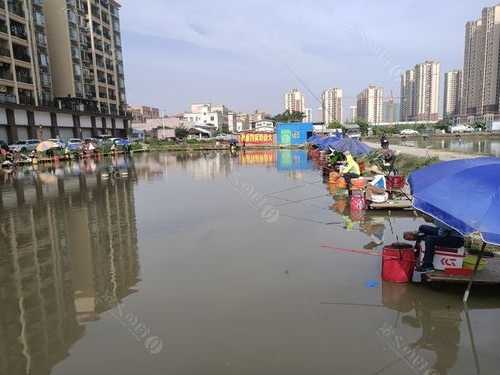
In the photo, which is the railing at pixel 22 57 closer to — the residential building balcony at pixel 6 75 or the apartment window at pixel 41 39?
the residential building balcony at pixel 6 75

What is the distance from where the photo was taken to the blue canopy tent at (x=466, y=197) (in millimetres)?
4402

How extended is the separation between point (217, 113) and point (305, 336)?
405ft

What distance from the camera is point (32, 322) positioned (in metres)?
5.25

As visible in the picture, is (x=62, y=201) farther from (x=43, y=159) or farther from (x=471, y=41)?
(x=471, y=41)

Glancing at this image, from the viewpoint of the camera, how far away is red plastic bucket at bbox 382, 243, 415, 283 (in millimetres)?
5914

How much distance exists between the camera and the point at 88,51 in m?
59.3

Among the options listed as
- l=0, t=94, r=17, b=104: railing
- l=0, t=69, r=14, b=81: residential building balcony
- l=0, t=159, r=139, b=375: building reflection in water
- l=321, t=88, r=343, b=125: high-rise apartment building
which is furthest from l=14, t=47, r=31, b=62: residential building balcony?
l=321, t=88, r=343, b=125: high-rise apartment building

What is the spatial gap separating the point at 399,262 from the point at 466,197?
5.33ft

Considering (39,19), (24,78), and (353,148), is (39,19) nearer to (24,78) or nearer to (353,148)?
(24,78)

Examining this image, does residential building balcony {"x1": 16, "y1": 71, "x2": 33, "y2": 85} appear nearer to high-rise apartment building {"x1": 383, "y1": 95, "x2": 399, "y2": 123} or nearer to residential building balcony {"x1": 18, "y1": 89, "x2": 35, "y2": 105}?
residential building balcony {"x1": 18, "y1": 89, "x2": 35, "y2": 105}

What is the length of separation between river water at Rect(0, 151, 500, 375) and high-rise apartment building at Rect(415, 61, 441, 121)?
6914cm

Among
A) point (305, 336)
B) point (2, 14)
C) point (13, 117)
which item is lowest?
point (305, 336)

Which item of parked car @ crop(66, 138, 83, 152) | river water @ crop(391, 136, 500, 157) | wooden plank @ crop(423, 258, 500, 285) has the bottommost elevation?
river water @ crop(391, 136, 500, 157)

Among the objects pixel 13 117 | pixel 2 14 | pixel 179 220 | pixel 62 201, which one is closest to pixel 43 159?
pixel 13 117
